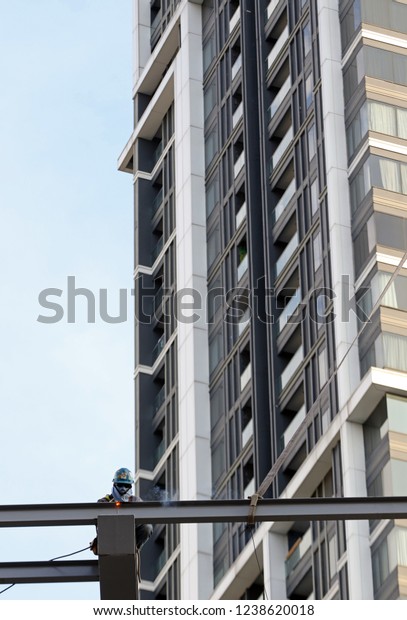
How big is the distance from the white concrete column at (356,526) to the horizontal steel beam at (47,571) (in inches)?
1581

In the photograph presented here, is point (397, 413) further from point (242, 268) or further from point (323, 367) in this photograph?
point (242, 268)

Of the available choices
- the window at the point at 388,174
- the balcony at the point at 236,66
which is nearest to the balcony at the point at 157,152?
the balcony at the point at 236,66

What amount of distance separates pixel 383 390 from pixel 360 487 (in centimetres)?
401

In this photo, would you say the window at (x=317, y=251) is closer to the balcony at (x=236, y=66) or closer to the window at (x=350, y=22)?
the window at (x=350, y=22)

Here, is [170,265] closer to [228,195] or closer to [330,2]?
[228,195]

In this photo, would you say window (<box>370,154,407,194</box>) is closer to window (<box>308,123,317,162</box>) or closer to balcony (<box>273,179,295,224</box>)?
window (<box>308,123,317,162</box>)

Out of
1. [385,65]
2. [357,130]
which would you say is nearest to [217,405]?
[357,130]

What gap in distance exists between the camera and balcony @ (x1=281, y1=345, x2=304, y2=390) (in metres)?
72.6

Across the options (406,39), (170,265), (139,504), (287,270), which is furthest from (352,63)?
(139,504)

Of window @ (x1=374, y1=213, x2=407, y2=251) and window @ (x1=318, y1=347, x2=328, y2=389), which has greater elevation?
window @ (x1=374, y1=213, x2=407, y2=251)

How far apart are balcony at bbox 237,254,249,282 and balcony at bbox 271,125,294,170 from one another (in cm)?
508

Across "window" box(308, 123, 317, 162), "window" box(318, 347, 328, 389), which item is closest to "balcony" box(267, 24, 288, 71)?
"window" box(308, 123, 317, 162)

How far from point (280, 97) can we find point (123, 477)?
60.6 meters

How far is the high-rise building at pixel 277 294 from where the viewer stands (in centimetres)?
6512
